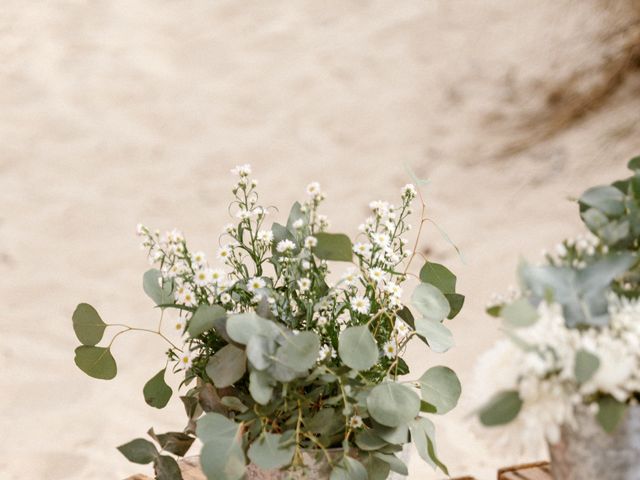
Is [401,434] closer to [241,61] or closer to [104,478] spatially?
[104,478]

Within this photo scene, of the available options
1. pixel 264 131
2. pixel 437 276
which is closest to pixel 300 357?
pixel 437 276

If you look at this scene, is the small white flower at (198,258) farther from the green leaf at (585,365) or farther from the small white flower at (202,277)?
the green leaf at (585,365)

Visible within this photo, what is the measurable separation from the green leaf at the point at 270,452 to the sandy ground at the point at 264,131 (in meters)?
1.86

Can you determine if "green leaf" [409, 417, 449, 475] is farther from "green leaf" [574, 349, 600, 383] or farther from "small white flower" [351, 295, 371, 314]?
"green leaf" [574, 349, 600, 383]

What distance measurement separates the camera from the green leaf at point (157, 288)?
917 millimetres

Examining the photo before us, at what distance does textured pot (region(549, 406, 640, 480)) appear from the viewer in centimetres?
60

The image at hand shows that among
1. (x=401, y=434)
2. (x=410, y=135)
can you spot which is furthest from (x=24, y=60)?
(x=401, y=434)

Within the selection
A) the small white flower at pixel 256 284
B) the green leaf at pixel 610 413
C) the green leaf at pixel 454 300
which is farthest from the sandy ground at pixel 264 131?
the green leaf at pixel 610 413

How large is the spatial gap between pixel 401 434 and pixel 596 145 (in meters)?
2.64

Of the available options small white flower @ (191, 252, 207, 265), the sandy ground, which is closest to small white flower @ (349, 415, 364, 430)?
small white flower @ (191, 252, 207, 265)

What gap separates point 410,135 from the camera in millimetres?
3350

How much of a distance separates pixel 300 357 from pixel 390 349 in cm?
15

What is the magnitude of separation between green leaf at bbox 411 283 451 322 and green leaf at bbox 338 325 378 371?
0.08 metres

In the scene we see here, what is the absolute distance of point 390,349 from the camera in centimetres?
90
